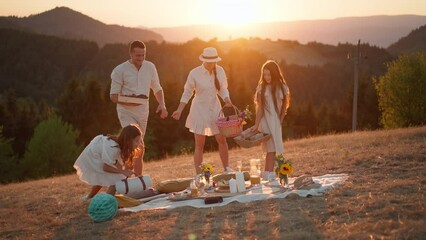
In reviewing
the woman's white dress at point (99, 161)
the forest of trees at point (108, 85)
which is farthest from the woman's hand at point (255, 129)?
the forest of trees at point (108, 85)

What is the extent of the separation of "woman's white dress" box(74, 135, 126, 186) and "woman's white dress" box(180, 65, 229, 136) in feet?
6.20

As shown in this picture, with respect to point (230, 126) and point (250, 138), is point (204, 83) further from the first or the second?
point (250, 138)

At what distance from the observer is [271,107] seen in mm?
9555

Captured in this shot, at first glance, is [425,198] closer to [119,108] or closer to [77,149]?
[119,108]

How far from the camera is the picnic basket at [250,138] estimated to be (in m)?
9.16

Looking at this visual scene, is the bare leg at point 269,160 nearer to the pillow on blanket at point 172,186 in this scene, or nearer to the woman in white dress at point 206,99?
the woman in white dress at point 206,99

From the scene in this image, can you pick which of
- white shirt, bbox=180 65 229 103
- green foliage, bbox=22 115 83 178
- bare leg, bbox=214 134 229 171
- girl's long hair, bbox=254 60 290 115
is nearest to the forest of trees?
green foliage, bbox=22 115 83 178

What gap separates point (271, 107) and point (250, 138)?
712 mm

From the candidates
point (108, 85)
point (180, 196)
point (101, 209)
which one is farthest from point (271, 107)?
point (108, 85)

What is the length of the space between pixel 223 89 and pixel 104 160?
2.92 meters

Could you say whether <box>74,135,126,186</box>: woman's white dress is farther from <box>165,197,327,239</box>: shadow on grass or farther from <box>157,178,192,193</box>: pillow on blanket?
<box>165,197,327,239</box>: shadow on grass

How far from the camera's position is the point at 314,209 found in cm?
678

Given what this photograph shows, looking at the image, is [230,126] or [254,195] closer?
[254,195]

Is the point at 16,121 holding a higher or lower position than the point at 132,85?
lower
